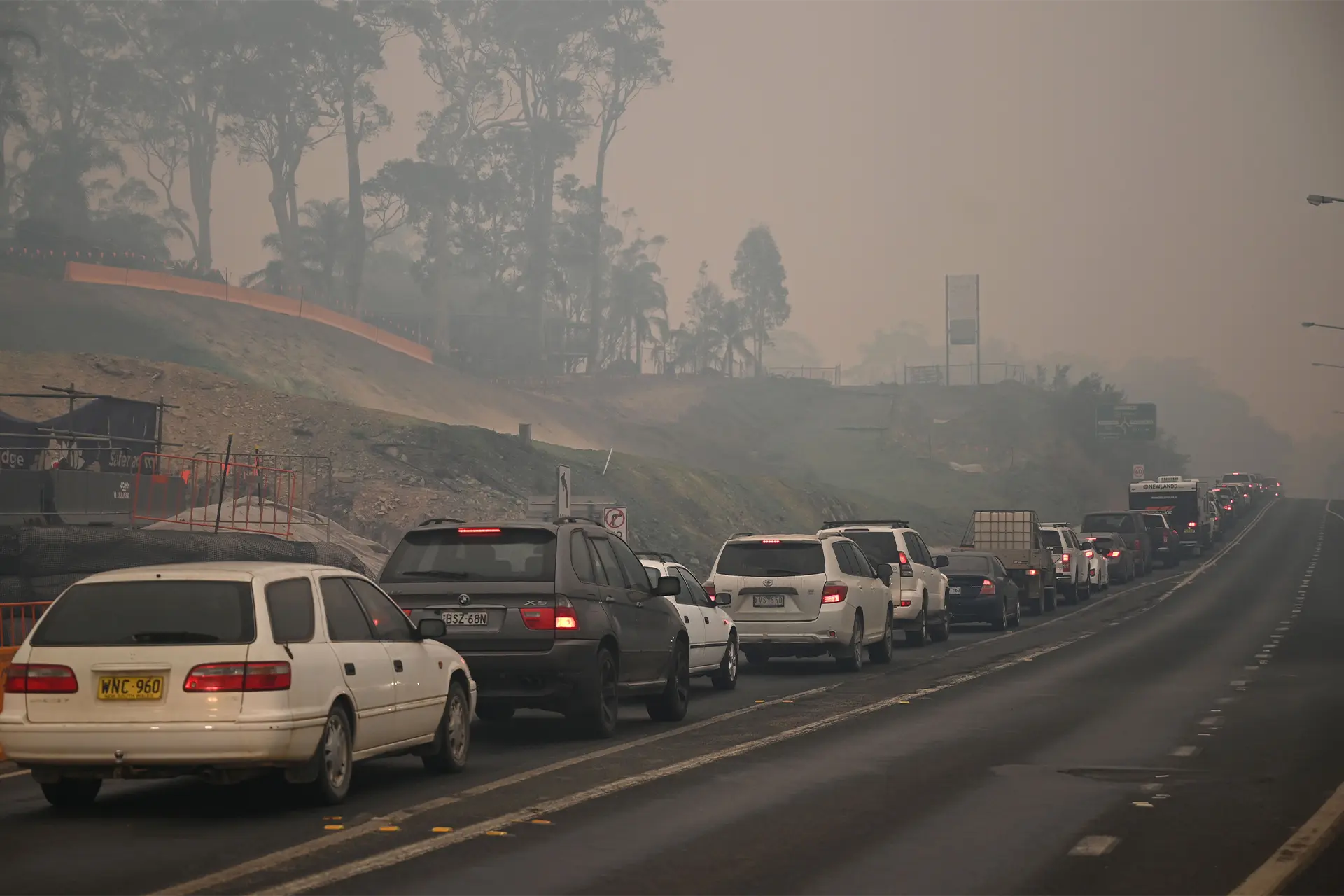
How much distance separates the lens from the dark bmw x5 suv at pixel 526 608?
14148 mm

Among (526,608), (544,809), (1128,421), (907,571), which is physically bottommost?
(544,809)

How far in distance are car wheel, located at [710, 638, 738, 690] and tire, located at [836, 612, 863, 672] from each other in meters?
2.36

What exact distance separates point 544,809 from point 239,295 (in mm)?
77222

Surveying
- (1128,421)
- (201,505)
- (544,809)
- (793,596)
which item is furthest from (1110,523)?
(1128,421)

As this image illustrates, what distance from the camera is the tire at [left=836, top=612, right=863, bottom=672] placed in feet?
74.7

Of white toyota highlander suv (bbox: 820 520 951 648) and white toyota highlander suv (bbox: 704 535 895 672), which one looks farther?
white toyota highlander suv (bbox: 820 520 951 648)

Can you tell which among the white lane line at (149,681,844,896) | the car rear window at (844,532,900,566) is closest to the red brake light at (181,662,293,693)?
the white lane line at (149,681,844,896)

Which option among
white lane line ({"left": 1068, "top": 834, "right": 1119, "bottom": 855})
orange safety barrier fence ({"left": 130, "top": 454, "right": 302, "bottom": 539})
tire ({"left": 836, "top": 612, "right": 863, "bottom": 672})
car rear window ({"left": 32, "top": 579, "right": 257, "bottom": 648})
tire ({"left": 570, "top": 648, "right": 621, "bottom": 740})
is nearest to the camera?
white lane line ({"left": 1068, "top": 834, "right": 1119, "bottom": 855})

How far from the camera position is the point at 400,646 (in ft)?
38.9

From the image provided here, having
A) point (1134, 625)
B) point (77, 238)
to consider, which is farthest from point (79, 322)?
point (1134, 625)

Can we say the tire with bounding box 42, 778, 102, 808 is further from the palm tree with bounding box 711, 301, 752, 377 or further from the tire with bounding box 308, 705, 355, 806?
the palm tree with bounding box 711, 301, 752, 377

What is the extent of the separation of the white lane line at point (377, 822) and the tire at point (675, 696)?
365 millimetres

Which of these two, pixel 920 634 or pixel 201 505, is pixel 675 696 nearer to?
pixel 920 634

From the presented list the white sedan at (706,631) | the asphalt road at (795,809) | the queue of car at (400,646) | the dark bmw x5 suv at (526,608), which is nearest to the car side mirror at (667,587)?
the queue of car at (400,646)
